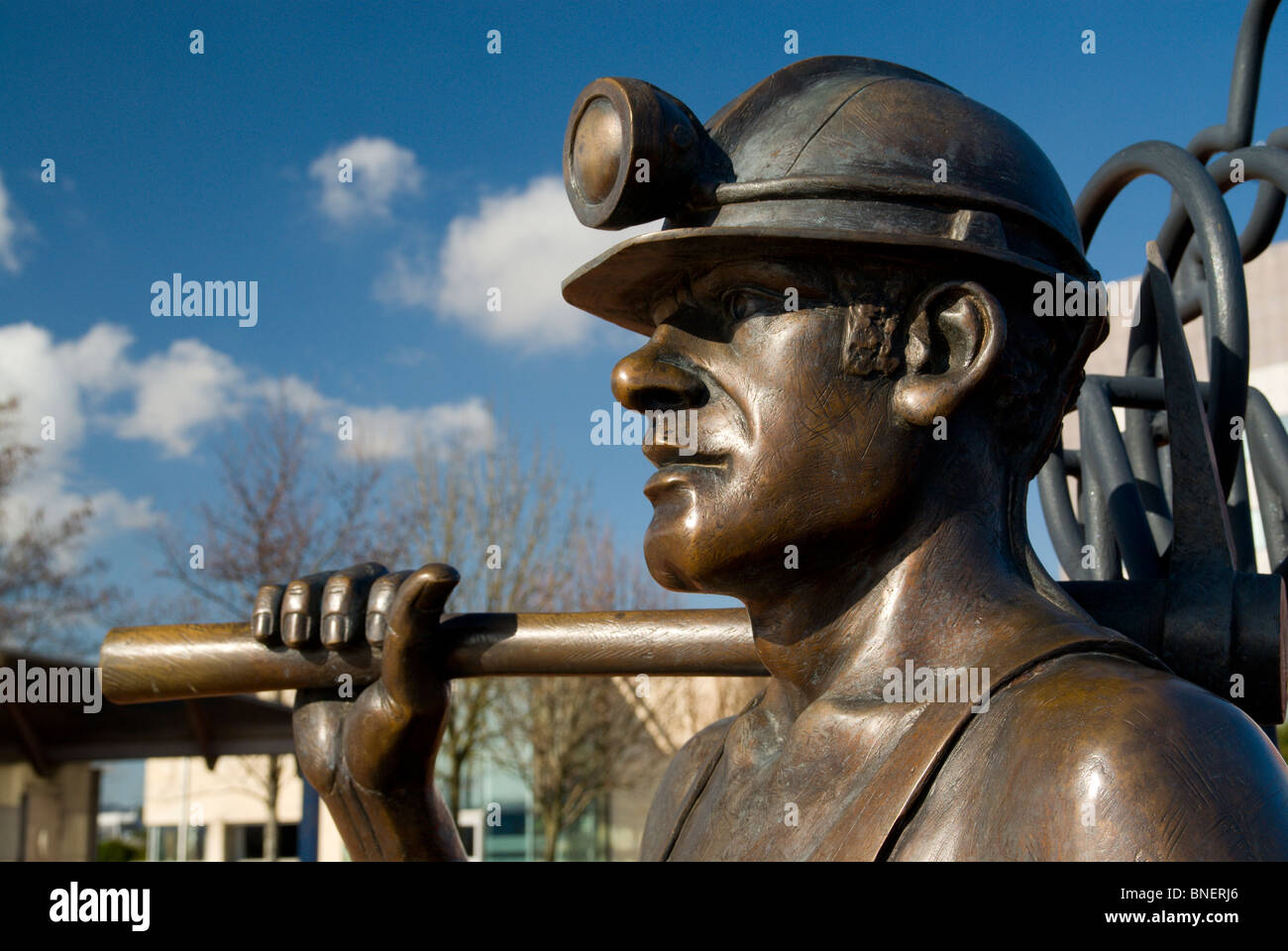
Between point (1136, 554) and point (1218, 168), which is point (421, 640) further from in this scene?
point (1218, 168)

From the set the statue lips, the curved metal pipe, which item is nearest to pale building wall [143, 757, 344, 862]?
the curved metal pipe

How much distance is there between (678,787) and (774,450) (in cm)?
110

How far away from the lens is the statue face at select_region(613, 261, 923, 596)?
2422 mm

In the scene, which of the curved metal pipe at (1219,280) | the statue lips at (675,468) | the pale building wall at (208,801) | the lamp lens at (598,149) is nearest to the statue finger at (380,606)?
the statue lips at (675,468)

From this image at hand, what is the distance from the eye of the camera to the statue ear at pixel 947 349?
7.96ft

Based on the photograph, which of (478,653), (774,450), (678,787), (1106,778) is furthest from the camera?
(478,653)

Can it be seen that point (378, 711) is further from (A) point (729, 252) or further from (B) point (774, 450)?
(A) point (729, 252)

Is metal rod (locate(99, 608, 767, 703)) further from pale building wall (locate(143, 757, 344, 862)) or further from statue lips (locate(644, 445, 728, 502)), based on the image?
pale building wall (locate(143, 757, 344, 862))

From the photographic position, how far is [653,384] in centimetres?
257

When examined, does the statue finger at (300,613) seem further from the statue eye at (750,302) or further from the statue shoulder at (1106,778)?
the statue shoulder at (1106,778)

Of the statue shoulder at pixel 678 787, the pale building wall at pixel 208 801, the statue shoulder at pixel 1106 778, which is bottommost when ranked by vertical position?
the pale building wall at pixel 208 801

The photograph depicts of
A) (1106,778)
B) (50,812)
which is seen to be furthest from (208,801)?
(1106,778)

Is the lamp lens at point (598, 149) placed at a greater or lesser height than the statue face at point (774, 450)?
greater

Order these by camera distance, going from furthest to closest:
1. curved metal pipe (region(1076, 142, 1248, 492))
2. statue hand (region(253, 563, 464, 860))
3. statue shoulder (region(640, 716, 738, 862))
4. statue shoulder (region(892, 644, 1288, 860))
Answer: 1. curved metal pipe (region(1076, 142, 1248, 492))
2. statue hand (region(253, 563, 464, 860))
3. statue shoulder (region(640, 716, 738, 862))
4. statue shoulder (region(892, 644, 1288, 860))
